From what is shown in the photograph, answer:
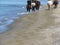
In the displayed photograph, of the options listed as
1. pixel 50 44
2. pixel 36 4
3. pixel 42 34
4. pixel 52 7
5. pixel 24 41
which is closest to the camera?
pixel 50 44

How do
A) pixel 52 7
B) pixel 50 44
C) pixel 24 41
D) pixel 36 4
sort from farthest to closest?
1. pixel 52 7
2. pixel 36 4
3. pixel 24 41
4. pixel 50 44

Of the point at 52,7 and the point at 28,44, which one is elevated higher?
the point at 28,44

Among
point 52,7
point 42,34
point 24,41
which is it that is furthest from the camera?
point 52,7

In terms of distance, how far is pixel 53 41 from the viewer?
32.5 feet

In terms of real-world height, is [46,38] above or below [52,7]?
above

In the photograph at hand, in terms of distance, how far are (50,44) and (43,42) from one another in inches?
22.4

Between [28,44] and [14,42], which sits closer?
[28,44]

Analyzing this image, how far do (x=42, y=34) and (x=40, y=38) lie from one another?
872 mm

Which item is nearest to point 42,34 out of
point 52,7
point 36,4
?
point 36,4

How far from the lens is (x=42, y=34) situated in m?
11.7

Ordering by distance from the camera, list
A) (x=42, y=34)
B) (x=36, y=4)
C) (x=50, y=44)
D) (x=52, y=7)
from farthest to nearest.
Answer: (x=52, y=7), (x=36, y=4), (x=42, y=34), (x=50, y=44)

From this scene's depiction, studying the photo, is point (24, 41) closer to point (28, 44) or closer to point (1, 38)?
point (28, 44)

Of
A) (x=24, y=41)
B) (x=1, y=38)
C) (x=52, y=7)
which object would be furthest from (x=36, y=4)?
(x=24, y=41)

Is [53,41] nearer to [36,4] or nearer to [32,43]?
[32,43]
